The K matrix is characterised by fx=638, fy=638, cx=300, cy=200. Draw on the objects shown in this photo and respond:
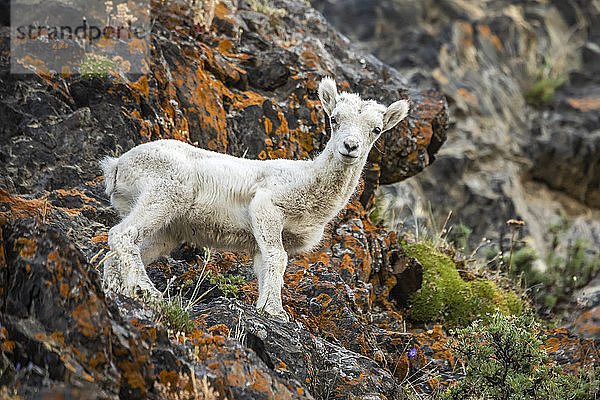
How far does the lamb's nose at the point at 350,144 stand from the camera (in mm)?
6551

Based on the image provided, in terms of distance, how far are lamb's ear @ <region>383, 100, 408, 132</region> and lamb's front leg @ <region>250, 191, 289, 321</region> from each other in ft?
5.77

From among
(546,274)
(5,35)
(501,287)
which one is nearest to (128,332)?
(5,35)

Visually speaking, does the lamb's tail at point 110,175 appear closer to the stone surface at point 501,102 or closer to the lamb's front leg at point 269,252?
the lamb's front leg at point 269,252

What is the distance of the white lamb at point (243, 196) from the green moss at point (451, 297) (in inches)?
136

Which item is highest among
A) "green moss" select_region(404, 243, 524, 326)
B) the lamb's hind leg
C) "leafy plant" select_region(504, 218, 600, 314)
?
the lamb's hind leg

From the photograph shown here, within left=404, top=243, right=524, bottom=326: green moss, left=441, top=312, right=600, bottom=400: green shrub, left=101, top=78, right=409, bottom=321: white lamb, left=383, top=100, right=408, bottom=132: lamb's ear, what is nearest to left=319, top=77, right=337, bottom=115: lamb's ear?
left=101, top=78, right=409, bottom=321: white lamb

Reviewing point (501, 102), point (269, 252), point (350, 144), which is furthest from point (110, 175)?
point (501, 102)

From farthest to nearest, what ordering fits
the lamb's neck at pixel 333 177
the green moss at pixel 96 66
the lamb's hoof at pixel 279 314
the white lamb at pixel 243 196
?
the green moss at pixel 96 66, the lamb's neck at pixel 333 177, the white lamb at pixel 243 196, the lamb's hoof at pixel 279 314

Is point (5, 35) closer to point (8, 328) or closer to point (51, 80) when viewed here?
point (51, 80)

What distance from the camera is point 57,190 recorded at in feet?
25.6

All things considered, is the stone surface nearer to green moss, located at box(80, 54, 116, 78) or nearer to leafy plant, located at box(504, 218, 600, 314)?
leafy plant, located at box(504, 218, 600, 314)

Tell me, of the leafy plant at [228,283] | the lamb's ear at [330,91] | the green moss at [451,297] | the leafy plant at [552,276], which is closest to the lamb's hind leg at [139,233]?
the leafy plant at [228,283]

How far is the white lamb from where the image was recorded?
6.50 m

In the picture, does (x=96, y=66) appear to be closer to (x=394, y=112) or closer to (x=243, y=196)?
(x=243, y=196)
